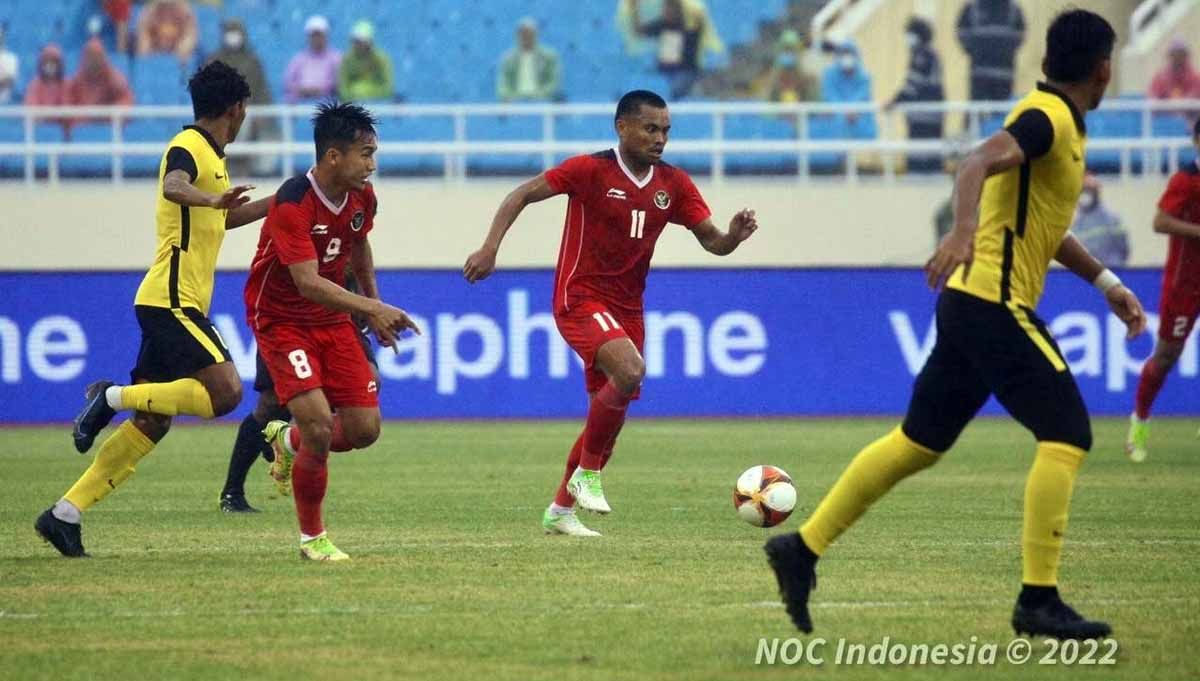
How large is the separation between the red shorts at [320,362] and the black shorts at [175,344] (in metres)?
0.50

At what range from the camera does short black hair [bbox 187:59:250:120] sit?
32.4 ft

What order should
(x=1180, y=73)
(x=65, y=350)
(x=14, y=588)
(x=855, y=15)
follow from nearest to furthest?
(x=14, y=588)
(x=65, y=350)
(x=1180, y=73)
(x=855, y=15)

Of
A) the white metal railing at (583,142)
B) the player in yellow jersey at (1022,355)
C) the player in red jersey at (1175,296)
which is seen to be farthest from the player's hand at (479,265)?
the white metal railing at (583,142)

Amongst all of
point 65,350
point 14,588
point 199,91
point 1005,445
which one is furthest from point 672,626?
point 65,350

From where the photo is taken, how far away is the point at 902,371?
2027cm

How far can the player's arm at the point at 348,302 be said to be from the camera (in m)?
8.48

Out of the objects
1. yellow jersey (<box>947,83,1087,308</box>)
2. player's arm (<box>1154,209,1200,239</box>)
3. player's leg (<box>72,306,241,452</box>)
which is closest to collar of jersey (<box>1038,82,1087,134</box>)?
yellow jersey (<box>947,83,1087,308</box>)

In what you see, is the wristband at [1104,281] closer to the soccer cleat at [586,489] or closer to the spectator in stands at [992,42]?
the soccer cleat at [586,489]

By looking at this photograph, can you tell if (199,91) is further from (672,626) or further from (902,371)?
(902,371)

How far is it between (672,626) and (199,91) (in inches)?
167

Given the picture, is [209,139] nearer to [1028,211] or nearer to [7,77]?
[1028,211]

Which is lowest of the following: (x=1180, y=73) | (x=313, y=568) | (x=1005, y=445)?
(x=1005, y=445)

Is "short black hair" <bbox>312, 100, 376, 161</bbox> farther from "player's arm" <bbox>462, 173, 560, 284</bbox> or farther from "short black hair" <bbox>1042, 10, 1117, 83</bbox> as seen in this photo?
"short black hair" <bbox>1042, 10, 1117, 83</bbox>

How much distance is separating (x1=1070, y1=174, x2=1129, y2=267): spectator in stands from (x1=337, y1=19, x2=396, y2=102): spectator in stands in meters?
8.30
